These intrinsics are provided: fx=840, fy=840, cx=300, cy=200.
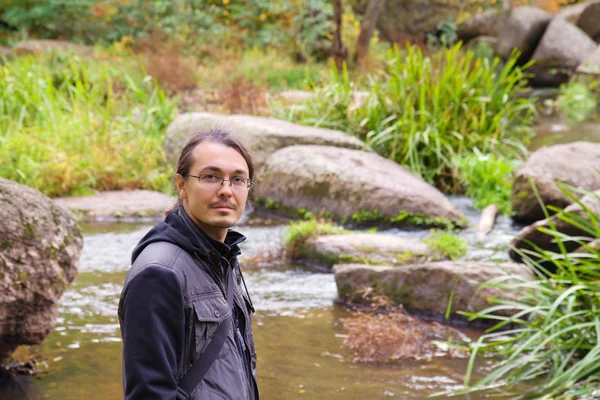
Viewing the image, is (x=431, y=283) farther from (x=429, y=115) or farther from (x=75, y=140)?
(x=75, y=140)

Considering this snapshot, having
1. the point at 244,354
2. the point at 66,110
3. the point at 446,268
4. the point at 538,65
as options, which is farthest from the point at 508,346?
the point at 538,65

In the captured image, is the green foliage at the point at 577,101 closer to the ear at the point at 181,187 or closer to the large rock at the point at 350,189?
the large rock at the point at 350,189

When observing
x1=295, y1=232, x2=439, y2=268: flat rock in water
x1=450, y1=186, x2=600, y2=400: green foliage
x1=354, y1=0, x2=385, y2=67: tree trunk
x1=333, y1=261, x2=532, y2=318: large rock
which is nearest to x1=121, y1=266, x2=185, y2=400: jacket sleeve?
x1=450, y1=186, x2=600, y2=400: green foliage

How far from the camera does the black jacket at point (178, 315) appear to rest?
204 centimetres

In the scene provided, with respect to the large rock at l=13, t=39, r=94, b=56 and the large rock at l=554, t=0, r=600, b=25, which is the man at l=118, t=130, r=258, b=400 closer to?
the large rock at l=13, t=39, r=94, b=56

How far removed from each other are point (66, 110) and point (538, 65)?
1743 centimetres

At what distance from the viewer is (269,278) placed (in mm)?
7586

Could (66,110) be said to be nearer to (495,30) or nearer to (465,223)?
(465,223)

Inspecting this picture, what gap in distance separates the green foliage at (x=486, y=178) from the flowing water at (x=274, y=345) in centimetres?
215

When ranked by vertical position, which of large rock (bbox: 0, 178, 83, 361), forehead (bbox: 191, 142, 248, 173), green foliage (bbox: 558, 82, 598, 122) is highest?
forehead (bbox: 191, 142, 248, 173)

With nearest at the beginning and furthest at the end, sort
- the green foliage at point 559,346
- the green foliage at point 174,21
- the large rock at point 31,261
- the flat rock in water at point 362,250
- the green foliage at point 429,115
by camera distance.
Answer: the large rock at point 31,261, the green foliage at point 559,346, the flat rock in water at point 362,250, the green foliage at point 429,115, the green foliage at point 174,21

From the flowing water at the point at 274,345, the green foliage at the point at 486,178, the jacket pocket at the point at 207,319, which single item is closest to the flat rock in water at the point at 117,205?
the flowing water at the point at 274,345

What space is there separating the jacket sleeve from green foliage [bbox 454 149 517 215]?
8694 millimetres

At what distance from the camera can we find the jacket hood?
2.25m
